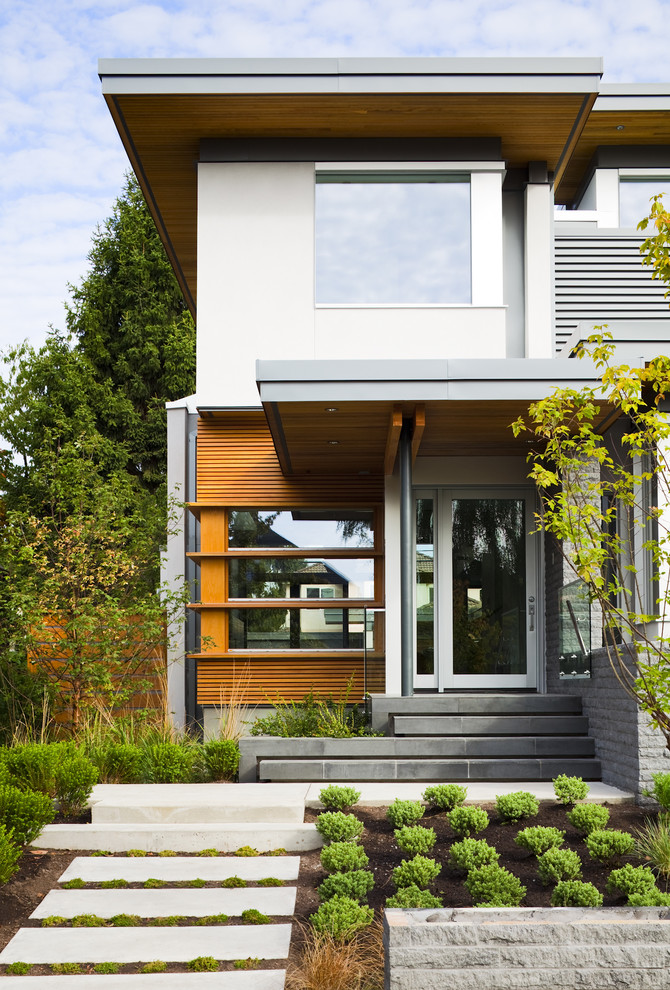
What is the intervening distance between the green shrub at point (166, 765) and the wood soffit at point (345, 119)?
23.3 feet

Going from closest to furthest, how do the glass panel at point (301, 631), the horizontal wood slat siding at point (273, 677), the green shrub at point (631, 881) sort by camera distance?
the green shrub at point (631, 881) → the horizontal wood slat siding at point (273, 677) → the glass panel at point (301, 631)

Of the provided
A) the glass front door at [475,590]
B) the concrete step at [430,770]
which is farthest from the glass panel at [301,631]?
the concrete step at [430,770]

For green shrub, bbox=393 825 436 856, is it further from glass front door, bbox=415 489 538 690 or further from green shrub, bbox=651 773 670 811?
glass front door, bbox=415 489 538 690

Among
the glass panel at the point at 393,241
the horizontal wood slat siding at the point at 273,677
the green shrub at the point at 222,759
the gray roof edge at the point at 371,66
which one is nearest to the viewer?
the green shrub at the point at 222,759

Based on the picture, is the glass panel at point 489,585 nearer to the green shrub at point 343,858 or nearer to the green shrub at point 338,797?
the green shrub at point 338,797

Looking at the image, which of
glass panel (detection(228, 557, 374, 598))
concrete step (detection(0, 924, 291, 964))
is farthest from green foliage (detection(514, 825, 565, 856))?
glass panel (detection(228, 557, 374, 598))

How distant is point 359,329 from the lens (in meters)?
11.6

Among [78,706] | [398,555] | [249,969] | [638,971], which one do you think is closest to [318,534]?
[398,555]

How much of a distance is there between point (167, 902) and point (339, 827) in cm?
120

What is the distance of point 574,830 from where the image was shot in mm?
6906

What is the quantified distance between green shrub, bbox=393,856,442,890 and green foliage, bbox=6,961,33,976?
2044 mm

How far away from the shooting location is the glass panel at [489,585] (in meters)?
11.0

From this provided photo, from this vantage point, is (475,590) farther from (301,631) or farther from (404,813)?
(404,813)

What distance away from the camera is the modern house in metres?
11.0
